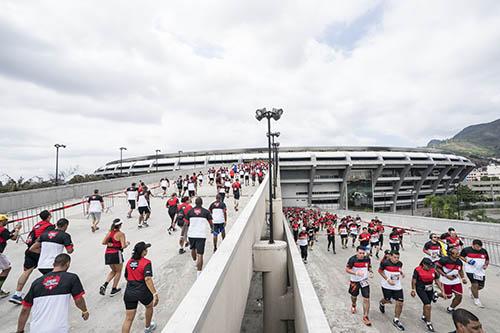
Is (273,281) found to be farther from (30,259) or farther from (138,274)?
(30,259)

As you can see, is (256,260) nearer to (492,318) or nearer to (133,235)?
(133,235)

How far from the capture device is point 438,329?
5.69 m

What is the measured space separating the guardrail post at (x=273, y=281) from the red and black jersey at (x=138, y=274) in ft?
16.3

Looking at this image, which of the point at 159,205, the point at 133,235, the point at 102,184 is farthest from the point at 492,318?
the point at 102,184

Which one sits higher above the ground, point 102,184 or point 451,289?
point 102,184

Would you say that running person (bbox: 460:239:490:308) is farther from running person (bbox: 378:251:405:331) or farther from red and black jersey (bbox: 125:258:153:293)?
red and black jersey (bbox: 125:258:153:293)

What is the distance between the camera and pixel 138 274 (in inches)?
142

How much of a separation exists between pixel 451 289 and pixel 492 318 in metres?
1.36

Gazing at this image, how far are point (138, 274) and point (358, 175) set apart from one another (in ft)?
204

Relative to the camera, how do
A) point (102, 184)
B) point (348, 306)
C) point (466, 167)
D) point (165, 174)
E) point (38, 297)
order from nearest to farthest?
point (38, 297) < point (348, 306) < point (102, 184) < point (165, 174) < point (466, 167)

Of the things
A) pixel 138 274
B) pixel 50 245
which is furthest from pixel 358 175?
pixel 50 245

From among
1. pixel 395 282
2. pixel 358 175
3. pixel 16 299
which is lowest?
pixel 395 282

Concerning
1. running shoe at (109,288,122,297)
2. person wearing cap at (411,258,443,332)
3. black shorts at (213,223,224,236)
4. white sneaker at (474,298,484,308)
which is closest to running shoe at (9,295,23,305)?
running shoe at (109,288,122,297)

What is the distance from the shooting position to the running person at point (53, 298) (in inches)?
113
